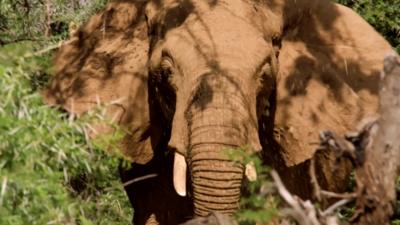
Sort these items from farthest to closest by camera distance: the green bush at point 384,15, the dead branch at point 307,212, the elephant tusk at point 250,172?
the green bush at point 384,15 < the elephant tusk at point 250,172 < the dead branch at point 307,212

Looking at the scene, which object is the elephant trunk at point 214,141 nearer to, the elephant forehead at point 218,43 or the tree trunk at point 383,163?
the elephant forehead at point 218,43

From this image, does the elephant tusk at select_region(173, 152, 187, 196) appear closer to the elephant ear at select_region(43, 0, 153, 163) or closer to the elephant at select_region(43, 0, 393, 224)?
the elephant at select_region(43, 0, 393, 224)

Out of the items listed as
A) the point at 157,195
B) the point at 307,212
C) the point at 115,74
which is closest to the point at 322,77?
the point at 115,74

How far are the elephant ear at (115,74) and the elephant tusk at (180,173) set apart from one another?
28.2 inches

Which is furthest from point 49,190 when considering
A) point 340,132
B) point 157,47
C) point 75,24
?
point 75,24

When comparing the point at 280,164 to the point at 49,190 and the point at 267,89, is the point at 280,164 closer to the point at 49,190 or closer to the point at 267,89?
the point at 267,89

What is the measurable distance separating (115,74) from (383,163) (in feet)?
9.68

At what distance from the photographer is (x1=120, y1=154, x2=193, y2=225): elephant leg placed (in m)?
6.88

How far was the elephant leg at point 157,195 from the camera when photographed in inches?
271

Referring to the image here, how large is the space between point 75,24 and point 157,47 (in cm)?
361

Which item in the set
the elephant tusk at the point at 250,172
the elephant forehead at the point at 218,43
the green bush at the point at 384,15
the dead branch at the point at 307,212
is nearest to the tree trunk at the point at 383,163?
the dead branch at the point at 307,212

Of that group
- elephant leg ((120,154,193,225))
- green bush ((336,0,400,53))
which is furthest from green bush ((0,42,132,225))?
green bush ((336,0,400,53))

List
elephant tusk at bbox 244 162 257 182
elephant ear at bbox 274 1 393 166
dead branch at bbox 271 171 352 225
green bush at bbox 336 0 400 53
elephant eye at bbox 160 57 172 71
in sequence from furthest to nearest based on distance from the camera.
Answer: green bush at bbox 336 0 400 53 < elephant ear at bbox 274 1 393 166 < elephant eye at bbox 160 57 172 71 < elephant tusk at bbox 244 162 257 182 < dead branch at bbox 271 171 352 225

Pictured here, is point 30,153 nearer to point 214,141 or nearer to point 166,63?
point 214,141
